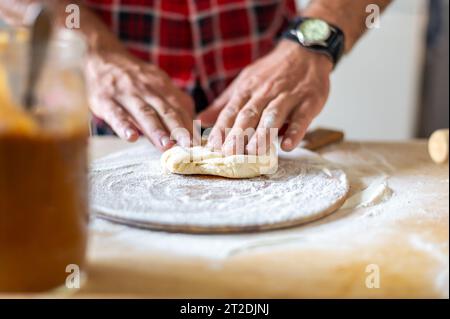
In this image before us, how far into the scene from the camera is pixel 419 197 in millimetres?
790

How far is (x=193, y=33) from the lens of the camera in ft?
4.31

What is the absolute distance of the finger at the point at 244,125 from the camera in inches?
35.6

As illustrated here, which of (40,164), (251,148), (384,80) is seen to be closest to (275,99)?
(251,148)

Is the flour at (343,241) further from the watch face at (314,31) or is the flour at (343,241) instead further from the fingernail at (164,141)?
the watch face at (314,31)

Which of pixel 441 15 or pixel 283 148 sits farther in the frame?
pixel 441 15

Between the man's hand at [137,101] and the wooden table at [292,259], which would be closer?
the wooden table at [292,259]

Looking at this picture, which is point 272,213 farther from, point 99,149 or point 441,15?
point 441,15

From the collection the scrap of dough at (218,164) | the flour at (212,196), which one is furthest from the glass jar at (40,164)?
the scrap of dough at (218,164)

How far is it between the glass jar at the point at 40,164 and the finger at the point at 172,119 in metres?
0.47

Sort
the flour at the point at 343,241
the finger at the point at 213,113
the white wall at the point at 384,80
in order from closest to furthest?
the flour at the point at 343,241, the finger at the point at 213,113, the white wall at the point at 384,80

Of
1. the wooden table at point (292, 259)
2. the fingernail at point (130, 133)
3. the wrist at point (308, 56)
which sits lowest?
the wooden table at point (292, 259)

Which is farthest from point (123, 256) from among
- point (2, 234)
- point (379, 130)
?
point (379, 130)

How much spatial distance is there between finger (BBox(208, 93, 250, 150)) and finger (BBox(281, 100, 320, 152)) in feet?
0.32

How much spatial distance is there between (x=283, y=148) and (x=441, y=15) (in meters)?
1.69
